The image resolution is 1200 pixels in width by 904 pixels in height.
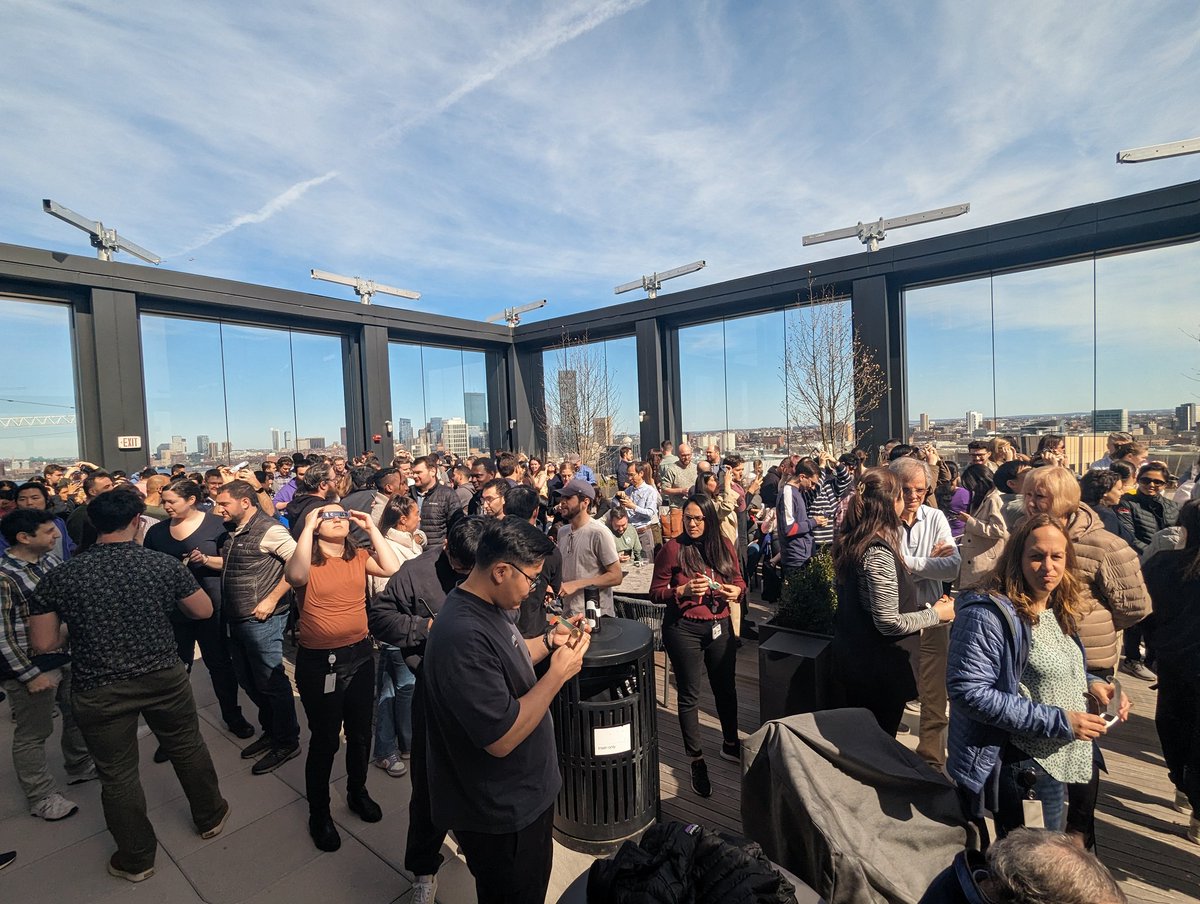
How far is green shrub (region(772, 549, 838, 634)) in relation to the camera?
13.8ft

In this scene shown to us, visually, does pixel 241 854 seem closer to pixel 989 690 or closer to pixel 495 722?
pixel 495 722

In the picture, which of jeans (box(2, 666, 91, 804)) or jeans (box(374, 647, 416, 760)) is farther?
jeans (box(374, 647, 416, 760))

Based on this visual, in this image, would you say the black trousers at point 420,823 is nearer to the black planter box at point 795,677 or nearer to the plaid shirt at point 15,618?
the black planter box at point 795,677

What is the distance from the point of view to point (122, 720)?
9.72 feet

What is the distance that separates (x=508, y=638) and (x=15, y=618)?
359 centimetres

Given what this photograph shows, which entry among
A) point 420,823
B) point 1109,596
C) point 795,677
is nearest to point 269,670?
point 420,823

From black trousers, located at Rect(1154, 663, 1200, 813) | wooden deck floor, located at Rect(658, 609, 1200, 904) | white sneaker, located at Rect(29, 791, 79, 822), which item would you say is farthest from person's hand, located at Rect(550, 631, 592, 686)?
white sneaker, located at Rect(29, 791, 79, 822)

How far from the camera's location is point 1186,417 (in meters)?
11.3

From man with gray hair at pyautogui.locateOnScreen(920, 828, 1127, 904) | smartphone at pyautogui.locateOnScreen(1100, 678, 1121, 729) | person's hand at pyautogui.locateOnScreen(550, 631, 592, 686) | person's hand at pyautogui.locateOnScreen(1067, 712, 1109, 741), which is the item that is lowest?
smartphone at pyautogui.locateOnScreen(1100, 678, 1121, 729)

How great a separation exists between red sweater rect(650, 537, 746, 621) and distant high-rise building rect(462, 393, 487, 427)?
19877 mm

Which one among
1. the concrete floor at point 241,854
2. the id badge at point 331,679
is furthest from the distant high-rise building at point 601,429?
the id badge at point 331,679

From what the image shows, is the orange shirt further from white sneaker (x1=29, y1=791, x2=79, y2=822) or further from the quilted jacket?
the quilted jacket

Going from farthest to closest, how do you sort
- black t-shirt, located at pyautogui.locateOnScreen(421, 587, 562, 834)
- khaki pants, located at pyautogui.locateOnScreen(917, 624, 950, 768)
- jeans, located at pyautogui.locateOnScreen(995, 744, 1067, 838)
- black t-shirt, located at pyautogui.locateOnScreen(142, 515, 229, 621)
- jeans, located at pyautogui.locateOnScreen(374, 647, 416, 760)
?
black t-shirt, located at pyautogui.locateOnScreen(142, 515, 229, 621)
jeans, located at pyautogui.locateOnScreen(374, 647, 416, 760)
khaki pants, located at pyautogui.locateOnScreen(917, 624, 950, 768)
jeans, located at pyautogui.locateOnScreen(995, 744, 1067, 838)
black t-shirt, located at pyautogui.locateOnScreen(421, 587, 562, 834)

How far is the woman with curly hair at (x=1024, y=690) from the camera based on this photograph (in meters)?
2.12
